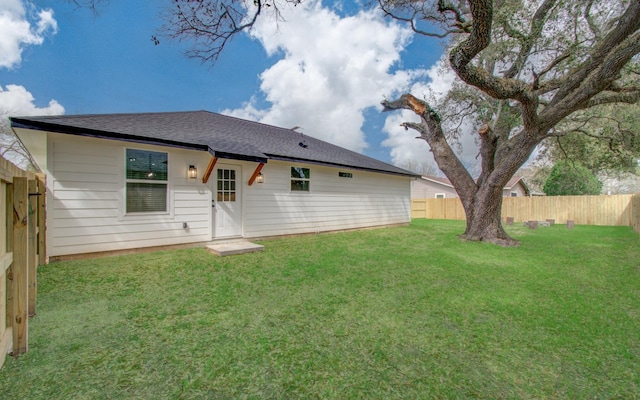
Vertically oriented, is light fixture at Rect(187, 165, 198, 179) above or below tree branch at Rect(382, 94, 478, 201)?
below

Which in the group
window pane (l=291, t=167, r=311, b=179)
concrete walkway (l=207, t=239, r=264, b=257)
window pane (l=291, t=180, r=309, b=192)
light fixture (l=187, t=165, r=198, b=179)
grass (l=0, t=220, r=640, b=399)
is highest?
window pane (l=291, t=167, r=311, b=179)

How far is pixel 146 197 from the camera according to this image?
5586mm

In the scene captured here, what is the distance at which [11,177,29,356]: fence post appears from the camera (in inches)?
77.2

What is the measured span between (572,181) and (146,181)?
2236 centimetres

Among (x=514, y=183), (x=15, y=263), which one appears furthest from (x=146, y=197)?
(x=514, y=183)

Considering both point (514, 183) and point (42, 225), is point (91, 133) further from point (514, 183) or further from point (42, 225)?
point (514, 183)

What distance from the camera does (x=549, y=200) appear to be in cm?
1417

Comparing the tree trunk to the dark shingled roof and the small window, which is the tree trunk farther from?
the small window

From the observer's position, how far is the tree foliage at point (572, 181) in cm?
1633

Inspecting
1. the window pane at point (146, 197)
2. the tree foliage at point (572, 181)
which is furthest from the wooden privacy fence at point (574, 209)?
the window pane at point (146, 197)

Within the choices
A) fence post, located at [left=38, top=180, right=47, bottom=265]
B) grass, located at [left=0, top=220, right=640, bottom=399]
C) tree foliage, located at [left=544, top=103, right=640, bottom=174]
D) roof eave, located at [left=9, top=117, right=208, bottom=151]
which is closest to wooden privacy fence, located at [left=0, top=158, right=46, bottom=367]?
grass, located at [left=0, top=220, right=640, bottom=399]

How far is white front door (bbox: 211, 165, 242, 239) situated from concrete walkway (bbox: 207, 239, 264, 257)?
0.37 meters

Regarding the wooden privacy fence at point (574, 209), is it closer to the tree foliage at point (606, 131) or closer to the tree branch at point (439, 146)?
the tree foliage at point (606, 131)

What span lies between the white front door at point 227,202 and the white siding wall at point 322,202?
0.23 meters
